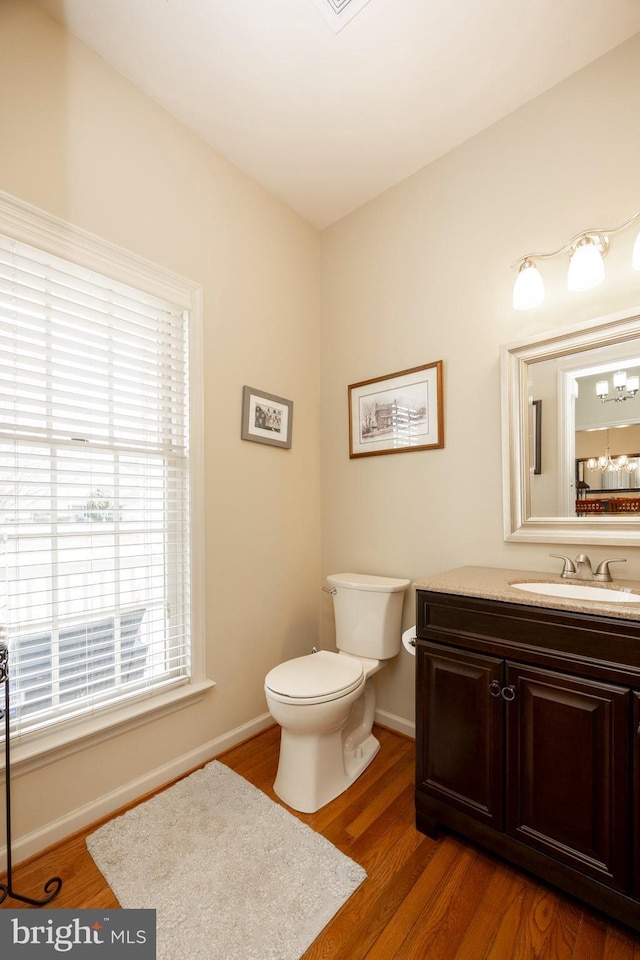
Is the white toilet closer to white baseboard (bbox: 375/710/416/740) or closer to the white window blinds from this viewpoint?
white baseboard (bbox: 375/710/416/740)

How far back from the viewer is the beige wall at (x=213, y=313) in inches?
58.1

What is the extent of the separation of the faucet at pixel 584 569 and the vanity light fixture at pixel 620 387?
0.60 meters

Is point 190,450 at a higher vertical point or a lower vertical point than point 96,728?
higher

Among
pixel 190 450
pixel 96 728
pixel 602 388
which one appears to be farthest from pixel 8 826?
pixel 602 388

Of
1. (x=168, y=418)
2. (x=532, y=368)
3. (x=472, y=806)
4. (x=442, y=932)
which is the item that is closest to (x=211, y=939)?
(x=442, y=932)

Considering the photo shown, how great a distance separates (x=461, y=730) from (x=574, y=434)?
1193 mm

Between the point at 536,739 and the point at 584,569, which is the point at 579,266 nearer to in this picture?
the point at 584,569

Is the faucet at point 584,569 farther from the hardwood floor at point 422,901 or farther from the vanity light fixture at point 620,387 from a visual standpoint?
the hardwood floor at point 422,901

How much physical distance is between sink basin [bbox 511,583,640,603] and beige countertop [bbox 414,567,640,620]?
0.04 ft

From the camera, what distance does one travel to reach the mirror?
1548 mm

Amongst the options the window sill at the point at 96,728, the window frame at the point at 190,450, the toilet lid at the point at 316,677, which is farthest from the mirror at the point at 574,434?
the window sill at the point at 96,728

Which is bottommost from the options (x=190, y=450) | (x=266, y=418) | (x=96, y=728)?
(x=96, y=728)

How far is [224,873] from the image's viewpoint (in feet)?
4.41

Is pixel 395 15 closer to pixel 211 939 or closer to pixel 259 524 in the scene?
pixel 259 524
